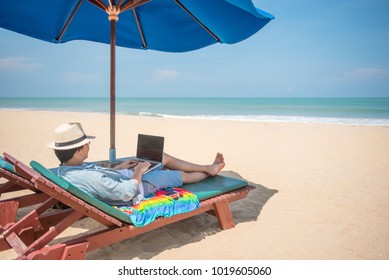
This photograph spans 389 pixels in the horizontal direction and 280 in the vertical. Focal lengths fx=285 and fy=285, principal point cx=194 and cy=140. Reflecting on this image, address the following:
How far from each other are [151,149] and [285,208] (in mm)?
1970

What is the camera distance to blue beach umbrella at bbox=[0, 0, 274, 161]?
3.47 m

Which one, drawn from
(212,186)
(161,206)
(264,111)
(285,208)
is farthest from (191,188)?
(264,111)

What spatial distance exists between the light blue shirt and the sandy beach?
60cm

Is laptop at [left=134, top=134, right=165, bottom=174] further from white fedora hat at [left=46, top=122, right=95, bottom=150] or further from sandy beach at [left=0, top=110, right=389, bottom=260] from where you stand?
white fedora hat at [left=46, top=122, right=95, bottom=150]

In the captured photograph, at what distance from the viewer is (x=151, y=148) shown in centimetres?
354

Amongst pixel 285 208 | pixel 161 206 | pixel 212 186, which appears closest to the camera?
pixel 161 206

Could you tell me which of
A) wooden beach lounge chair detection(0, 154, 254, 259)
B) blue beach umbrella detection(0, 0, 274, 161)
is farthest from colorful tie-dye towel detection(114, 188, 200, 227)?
blue beach umbrella detection(0, 0, 274, 161)

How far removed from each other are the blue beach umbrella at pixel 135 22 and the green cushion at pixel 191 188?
151 cm

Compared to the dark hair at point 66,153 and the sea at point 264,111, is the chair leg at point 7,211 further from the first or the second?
the sea at point 264,111

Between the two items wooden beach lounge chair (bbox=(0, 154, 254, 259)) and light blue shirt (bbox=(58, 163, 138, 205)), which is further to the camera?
light blue shirt (bbox=(58, 163, 138, 205))

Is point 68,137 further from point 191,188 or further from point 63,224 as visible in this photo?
point 191,188

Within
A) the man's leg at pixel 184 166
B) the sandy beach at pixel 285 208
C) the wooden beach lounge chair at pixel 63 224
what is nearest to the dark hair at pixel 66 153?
the wooden beach lounge chair at pixel 63 224

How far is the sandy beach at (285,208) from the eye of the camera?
108 inches
